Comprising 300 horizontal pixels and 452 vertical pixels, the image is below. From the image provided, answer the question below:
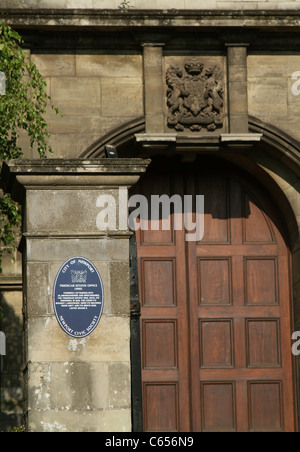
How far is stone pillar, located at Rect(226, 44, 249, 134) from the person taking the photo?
1280 cm

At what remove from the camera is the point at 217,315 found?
13422 millimetres

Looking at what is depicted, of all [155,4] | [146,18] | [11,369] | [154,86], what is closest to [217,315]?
[11,369]

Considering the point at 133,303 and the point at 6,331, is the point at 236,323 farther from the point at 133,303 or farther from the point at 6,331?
the point at 133,303

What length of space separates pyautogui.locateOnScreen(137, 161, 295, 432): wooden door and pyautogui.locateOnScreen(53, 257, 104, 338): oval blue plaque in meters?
→ 5.35

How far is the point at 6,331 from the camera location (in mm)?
12438

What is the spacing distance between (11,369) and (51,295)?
15.3 ft

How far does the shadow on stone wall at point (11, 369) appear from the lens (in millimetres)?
A: 12383

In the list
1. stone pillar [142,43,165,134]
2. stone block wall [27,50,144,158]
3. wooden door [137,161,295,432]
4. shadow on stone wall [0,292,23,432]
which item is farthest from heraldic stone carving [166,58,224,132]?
shadow on stone wall [0,292,23,432]

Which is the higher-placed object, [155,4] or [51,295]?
[155,4]

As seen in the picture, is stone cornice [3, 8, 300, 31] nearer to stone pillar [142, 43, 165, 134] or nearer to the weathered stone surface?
the weathered stone surface

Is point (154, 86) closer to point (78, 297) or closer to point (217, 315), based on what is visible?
point (217, 315)

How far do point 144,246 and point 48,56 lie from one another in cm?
262

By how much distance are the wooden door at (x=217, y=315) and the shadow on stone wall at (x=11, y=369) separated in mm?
1648

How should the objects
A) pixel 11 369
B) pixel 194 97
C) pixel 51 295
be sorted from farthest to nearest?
pixel 194 97, pixel 11 369, pixel 51 295
